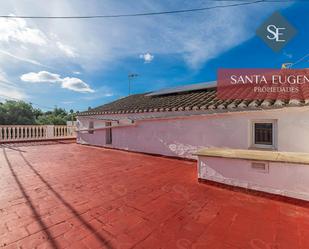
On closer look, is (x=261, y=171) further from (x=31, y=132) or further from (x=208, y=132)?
(x=31, y=132)

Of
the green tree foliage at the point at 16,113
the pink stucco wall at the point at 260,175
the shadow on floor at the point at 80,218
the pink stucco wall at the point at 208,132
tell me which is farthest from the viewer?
the green tree foliage at the point at 16,113

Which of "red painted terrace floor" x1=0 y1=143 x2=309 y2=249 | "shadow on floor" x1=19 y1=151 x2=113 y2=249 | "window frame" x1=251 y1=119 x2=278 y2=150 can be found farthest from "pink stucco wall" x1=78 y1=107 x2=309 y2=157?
"shadow on floor" x1=19 y1=151 x2=113 y2=249

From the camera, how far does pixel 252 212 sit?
3064mm

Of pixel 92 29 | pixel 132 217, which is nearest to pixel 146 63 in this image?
pixel 92 29

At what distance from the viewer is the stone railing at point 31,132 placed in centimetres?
1224

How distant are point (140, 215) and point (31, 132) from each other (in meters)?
14.1

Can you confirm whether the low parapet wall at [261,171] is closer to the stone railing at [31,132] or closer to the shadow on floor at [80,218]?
the shadow on floor at [80,218]

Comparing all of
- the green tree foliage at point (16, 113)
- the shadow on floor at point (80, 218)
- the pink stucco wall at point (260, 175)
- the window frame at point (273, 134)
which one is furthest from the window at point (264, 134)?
the green tree foliage at point (16, 113)

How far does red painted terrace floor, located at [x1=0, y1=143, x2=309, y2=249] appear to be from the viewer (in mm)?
2275

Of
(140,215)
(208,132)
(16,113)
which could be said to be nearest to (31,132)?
(208,132)

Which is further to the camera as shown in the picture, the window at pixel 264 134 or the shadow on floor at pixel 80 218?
the window at pixel 264 134

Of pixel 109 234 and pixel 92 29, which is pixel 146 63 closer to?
pixel 92 29

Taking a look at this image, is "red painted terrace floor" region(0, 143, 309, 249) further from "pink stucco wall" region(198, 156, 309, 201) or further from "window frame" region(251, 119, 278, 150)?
"window frame" region(251, 119, 278, 150)

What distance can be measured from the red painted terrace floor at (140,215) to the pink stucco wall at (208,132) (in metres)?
2.11
